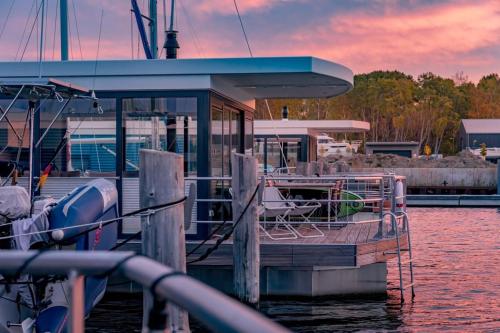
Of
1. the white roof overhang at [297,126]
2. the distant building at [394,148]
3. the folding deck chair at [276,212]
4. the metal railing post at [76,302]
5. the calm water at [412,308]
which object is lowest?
the calm water at [412,308]

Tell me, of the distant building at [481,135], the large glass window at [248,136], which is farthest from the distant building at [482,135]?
the large glass window at [248,136]

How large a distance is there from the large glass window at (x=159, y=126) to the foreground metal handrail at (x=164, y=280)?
354 inches

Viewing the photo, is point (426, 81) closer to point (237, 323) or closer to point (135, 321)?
point (135, 321)

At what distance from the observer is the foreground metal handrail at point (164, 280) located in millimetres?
1855

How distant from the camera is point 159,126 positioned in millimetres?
11539

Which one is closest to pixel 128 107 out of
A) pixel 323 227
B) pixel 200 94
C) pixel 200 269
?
pixel 200 94

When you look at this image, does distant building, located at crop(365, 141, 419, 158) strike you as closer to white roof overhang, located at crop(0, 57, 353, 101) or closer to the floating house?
white roof overhang, located at crop(0, 57, 353, 101)

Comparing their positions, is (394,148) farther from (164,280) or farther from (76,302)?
(164,280)

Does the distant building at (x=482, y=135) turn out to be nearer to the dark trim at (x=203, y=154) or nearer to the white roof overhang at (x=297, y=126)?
the white roof overhang at (x=297, y=126)

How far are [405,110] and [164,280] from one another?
3328 inches

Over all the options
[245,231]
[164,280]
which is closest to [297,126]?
[245,231]

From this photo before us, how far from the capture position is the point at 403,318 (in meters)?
10.5

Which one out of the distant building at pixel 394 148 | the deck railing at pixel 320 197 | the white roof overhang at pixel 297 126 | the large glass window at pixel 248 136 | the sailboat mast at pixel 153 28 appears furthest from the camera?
the distant building at pixel 394 148

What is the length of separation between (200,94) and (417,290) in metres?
4.64
